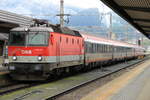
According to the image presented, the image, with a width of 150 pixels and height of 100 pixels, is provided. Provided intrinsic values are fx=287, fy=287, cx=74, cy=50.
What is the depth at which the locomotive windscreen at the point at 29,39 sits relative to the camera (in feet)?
48.9

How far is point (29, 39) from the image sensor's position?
595 inches

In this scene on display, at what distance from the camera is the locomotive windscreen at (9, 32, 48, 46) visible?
48.9 feet

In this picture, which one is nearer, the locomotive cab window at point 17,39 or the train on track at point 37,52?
the train on track at point 37,52

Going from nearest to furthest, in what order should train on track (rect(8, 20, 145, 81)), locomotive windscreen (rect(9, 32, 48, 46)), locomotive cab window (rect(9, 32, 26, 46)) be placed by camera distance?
train on track (rect(8, 20, 145, 81))
locomotive windscreen (rect(9, 32, 48, 46))
locomotive cab window (rect(9, 32, 26, 46))

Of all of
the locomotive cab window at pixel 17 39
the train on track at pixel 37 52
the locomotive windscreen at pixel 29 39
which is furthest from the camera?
the locomotive cab window at pixel 17 39

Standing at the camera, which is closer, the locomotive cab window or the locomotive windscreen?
the locomotive windscreen

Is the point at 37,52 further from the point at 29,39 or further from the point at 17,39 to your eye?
the point at 17,39

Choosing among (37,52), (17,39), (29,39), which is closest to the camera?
(37,52)

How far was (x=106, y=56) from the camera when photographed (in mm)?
29891

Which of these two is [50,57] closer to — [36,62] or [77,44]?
[36,62]

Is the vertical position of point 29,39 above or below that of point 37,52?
above

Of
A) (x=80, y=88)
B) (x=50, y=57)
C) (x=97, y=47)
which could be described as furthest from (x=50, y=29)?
(x=97, y=47)

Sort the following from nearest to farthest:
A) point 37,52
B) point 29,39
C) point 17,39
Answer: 1. point 37,52
2. point 29,39
3. point 17,39

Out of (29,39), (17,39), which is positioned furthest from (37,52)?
(17,39)
